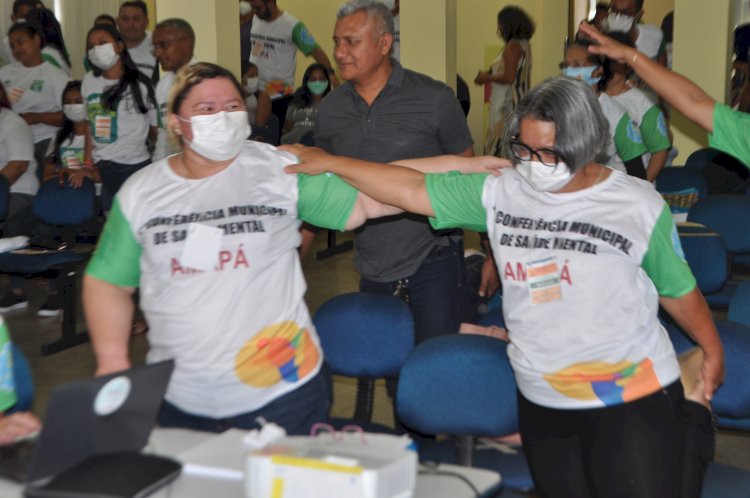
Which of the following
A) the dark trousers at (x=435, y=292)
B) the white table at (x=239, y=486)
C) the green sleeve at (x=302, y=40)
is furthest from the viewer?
the green sleeve at (x=302, y=40)

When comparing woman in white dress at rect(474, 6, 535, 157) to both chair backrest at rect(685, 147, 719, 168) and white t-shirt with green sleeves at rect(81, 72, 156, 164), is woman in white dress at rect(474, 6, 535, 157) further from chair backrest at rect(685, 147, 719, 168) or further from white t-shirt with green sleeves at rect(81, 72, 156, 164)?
white t-shirt with green sleeves at rect(81, 72, 156, 164)

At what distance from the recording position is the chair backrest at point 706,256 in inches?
185

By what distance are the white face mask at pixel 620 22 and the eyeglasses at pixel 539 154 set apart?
4.80m

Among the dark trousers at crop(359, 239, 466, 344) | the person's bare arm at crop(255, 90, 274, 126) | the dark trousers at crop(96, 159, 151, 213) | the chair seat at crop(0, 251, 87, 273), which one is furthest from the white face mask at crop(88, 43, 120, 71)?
the dark trousers at crop(359, 239, 466, 344)

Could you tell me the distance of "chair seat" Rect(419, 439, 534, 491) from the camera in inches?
117

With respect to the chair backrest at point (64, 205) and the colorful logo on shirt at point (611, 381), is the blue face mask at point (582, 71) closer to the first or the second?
the colorful logo on shirt at point (611, 381)

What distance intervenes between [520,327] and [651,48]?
553cm

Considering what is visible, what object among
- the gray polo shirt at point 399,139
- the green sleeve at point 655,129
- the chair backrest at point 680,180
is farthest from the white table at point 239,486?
the chair backrest at point 680,180

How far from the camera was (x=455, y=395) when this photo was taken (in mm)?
2885

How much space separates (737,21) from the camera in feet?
31.1

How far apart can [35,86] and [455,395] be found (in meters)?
6.59

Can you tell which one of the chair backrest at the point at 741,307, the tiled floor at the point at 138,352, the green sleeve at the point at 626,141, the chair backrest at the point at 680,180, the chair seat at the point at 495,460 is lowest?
the tiled floor at the point at 138,352

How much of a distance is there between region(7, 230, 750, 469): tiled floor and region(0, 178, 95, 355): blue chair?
0.15m

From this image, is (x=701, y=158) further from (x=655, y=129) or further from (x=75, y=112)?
(x=75, y=112)
